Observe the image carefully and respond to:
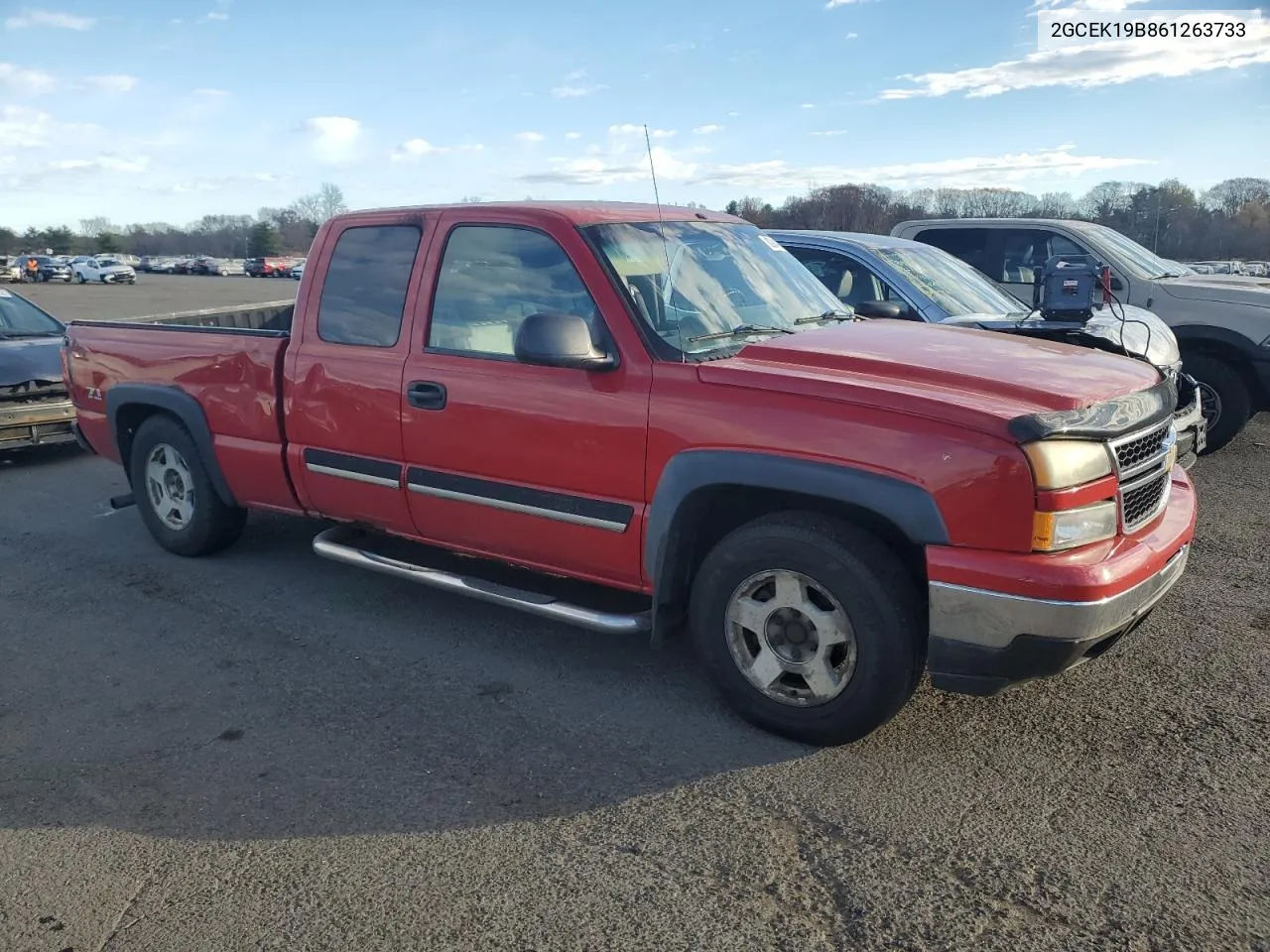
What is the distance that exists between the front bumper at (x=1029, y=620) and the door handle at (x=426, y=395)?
222 cm

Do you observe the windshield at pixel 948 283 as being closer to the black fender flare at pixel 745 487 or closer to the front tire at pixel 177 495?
the black fender flare at pixel 745 487

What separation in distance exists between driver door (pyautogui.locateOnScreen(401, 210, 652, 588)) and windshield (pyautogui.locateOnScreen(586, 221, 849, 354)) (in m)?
0.16

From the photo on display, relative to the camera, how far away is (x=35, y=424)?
8336 mm

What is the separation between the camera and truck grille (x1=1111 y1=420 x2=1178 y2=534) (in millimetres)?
3350

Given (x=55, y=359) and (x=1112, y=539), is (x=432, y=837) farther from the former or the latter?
(x=55, y=359)

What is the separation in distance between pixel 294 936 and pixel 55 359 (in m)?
7.66

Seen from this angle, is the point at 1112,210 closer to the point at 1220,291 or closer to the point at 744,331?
the point at 1220,291

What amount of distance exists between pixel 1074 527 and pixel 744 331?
5.10ft

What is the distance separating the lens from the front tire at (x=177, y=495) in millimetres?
5641

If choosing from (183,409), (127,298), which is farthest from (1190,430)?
(127,298)

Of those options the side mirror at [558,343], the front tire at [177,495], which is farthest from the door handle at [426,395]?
the front tire at [177,495]

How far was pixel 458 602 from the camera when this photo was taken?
5098 millimetres

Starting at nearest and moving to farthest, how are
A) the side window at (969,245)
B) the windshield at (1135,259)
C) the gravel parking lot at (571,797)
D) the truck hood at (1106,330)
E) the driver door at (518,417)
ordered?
the gravel parking lot at (571,797), the driver door at (518,417), the truck hood at (1106,330), the windshield at (1135,259), the side window at (969,245)

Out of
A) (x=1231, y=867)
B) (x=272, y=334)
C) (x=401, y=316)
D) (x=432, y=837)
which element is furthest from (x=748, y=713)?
(x=272, y=334)
